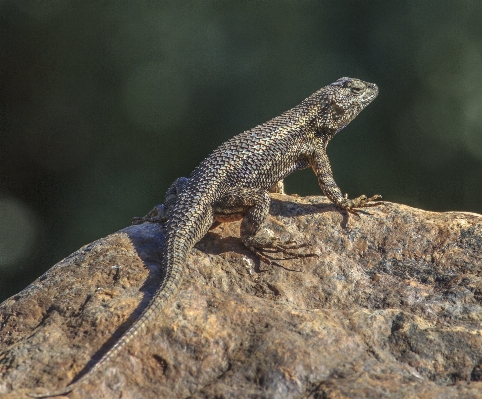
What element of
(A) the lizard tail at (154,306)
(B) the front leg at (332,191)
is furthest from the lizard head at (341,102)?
(A) the lizard tail at (154,306)

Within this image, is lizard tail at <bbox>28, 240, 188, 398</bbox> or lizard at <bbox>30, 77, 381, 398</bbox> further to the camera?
A: lizard at <bbox>30, 77, 381, 398</bbox>

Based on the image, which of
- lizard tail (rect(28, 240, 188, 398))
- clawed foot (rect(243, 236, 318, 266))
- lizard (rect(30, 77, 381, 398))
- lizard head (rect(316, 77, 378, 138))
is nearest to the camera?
lizard tail (rect(28, 240, 188, 398))

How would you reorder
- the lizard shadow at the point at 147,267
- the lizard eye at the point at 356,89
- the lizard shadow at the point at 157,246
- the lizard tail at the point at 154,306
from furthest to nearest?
the lizard eye at the point at 356,89 → the lizard shadow at the point at 157,246 → the lizard shadow at the point at 147,267 → the lizard tail at the point at 154,306

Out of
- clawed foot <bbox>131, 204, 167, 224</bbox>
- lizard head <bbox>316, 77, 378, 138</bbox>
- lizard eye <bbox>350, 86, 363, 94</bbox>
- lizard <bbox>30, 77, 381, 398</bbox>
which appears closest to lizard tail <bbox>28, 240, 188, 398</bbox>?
lizard <bbox>30, 77, 381, 398</bbox>

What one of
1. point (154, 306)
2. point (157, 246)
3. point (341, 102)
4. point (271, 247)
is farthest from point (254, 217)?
point (341, 102)

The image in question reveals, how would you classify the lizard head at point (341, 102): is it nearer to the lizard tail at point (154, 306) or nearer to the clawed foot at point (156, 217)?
the clawed foot at point (156, 217)

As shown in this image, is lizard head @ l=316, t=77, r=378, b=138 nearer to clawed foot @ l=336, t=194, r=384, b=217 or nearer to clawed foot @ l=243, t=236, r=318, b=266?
clawed foot @ l=336, t=194, r=384, b=217

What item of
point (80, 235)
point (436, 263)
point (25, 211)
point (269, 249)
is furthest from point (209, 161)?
point (25, 211)

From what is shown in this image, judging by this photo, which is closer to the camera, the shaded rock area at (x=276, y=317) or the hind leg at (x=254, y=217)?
the shaded rock area at (x=276, y=317)
